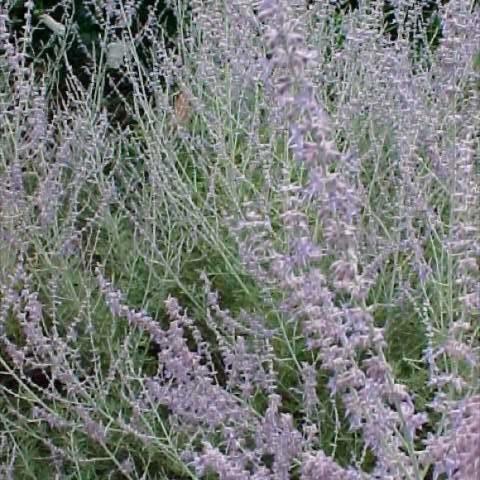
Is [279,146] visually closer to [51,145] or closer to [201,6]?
[201,6]

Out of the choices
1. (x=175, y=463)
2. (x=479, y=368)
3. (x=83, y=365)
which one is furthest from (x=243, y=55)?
(x=479, y=368)

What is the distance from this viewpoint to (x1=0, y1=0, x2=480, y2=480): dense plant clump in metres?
1.56

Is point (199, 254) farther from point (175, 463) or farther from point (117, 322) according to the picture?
point (175, 463)

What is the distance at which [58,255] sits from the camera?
9.68ft

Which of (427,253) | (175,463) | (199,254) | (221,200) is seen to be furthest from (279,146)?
(175,463)

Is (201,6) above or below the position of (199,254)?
above

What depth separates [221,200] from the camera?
343cm

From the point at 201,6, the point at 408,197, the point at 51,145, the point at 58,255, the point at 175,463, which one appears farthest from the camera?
the point at 51,145

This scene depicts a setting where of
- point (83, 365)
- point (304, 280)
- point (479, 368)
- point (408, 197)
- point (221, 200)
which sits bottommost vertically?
point (83, 365)

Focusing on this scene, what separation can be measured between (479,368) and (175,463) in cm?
102

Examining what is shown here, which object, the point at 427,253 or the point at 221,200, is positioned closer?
the point at 427,253

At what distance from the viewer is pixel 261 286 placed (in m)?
2.66

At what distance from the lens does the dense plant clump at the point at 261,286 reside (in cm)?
156

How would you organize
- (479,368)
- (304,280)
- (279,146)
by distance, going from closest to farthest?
1. (304,280)
2. (479,368)
3. (279,146)
